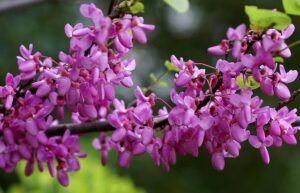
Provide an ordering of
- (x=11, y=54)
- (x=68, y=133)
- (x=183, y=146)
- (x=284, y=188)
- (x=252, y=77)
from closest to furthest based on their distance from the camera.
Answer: (x=252, y=77) → (x=183, y=146) → (x=68, y=133) → (x=11, y=54) → (x=284, y=188)

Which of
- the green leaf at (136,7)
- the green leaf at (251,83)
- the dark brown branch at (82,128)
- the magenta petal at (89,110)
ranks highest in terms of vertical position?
the green leaf at (136,7)

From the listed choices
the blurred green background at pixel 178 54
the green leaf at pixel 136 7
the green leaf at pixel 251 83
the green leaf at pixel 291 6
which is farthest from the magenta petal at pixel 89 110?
the blurred green background at pixel 178 54

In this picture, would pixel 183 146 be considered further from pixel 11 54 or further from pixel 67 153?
pixel 11 54

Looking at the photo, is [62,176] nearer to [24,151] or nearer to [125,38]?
[24,151]

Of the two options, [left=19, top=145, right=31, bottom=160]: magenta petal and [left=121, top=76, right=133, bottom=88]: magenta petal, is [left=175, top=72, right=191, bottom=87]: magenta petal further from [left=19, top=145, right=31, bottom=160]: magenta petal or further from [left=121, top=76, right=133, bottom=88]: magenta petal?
[left=19, top=145, right=31, bottom=160]: magenta petal

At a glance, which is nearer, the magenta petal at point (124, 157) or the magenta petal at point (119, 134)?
the magenta petal at point (119, 134)

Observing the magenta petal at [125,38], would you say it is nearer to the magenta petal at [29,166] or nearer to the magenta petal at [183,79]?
the magenta petal at [183,79]

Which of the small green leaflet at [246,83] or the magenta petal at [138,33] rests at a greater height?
the magenta petal at [138,33]

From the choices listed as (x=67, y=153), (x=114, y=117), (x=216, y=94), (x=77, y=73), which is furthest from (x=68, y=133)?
(x=216, y=94)

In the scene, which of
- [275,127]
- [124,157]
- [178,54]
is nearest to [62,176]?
[124,157]
